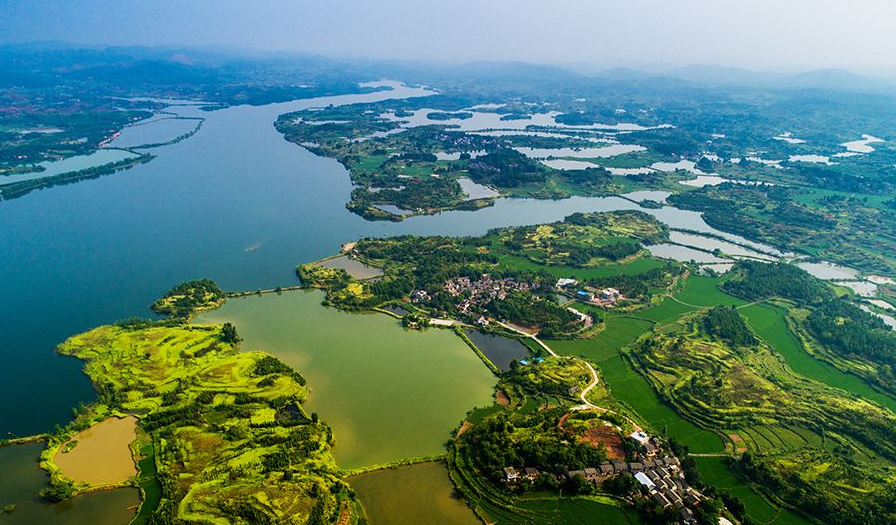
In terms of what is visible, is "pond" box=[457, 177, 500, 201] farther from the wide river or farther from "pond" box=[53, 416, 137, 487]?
"pond" box=[53, 416, 137, 487]

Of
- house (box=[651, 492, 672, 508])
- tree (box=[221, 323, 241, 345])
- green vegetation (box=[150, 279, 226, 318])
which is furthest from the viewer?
green vegetation (box=[150, 279, 226, 318])

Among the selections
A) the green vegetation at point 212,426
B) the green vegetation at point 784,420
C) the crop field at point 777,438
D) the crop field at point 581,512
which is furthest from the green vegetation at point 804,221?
the green vegetation at point 212,426

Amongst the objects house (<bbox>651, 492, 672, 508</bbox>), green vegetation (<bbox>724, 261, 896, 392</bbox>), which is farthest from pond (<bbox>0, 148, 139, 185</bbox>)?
green vegetation (<bbox>724, 261, 896, 392</bbox>)

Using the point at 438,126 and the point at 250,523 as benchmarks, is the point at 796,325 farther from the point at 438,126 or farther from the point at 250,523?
the point at 438,126

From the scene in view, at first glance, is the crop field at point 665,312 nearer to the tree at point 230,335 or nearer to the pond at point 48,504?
the tree at point 230,335

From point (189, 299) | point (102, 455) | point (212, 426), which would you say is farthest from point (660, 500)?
point (189, 299)

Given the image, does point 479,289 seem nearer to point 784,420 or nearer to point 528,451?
point 528,451
